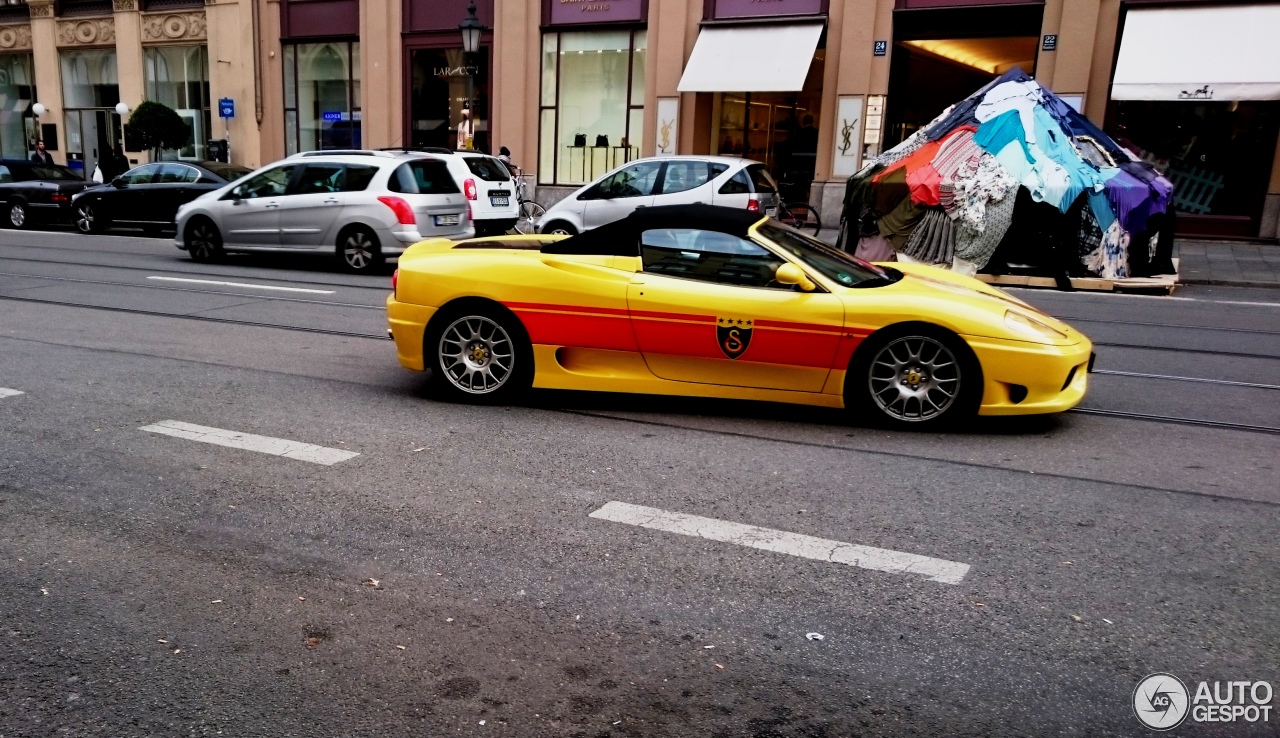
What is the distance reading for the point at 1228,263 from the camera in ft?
54.1

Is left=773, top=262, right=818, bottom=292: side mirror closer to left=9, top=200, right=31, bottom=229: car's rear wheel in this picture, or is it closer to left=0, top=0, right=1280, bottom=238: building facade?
left=0, top=0, right=1280, bottom=238: building facade

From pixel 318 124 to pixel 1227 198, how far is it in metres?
22.5

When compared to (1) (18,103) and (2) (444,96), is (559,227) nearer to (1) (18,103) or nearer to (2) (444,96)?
(2) (444,96)

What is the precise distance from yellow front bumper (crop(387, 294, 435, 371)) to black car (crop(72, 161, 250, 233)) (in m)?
13.5

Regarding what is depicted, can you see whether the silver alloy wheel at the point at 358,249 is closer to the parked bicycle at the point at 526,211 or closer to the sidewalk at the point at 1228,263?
the parked bicycle at the point at 526,211

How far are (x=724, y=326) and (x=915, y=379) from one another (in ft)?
3.88

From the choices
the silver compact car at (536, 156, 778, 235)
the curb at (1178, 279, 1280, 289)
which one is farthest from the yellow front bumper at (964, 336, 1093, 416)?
the curb at (1178, 279, 1280, 289)

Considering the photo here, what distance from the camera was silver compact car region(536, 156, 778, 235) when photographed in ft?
50.2

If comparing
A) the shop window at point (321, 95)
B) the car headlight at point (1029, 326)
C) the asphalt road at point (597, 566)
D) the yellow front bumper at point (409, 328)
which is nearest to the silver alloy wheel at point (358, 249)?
the asphalt road at point (597, 566)

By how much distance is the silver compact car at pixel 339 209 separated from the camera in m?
14.0

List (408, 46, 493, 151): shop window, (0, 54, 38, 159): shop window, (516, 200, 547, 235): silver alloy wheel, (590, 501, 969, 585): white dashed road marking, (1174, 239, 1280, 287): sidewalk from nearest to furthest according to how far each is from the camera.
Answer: (590, 501, 969, 585): white dashed road marking, (1174, 239, 1280, 287): sidewalk, (516, 200, 547, 235): silver alloy wheel, (408, 46, 493, 151): shop window, (0, 54, 38, 159): shop window

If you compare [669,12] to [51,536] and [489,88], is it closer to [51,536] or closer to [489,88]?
[489,88]

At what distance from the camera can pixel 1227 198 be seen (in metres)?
19.7

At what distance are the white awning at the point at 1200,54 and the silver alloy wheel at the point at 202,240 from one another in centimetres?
1566
